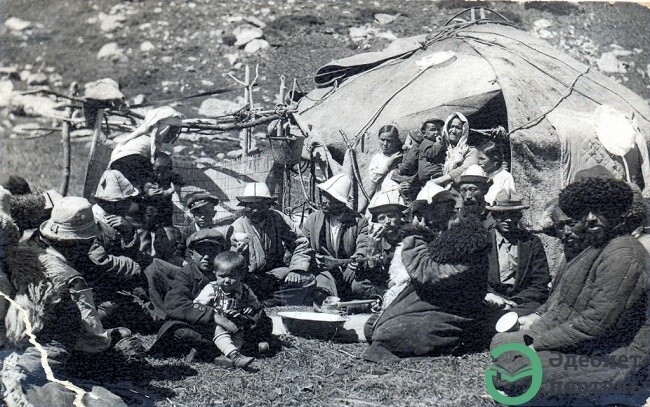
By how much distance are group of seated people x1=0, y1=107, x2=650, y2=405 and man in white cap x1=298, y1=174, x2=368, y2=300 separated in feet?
0.04

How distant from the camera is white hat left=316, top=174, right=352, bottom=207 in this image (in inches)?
235

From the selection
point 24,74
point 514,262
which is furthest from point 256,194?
point 24,74

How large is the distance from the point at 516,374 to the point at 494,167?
7.28 feet

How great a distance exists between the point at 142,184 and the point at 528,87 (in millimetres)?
3322

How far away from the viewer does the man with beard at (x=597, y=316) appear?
3.65 m

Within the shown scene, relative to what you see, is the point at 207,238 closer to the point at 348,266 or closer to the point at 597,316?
the point at 348,266

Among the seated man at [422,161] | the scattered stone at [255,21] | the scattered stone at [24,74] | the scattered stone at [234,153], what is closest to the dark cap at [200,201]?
the seated man at [422,161]

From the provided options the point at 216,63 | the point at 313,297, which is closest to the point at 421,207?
the point at 313,297

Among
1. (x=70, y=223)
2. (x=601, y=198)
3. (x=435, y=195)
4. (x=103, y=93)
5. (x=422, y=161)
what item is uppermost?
(x=601, y=198)

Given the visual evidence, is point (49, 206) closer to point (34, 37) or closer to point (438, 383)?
point (438, 383)

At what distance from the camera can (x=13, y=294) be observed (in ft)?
10.7

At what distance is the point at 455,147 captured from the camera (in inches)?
230

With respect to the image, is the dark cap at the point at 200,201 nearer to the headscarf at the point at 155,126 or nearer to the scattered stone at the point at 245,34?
the headscarf at the point at 155,126

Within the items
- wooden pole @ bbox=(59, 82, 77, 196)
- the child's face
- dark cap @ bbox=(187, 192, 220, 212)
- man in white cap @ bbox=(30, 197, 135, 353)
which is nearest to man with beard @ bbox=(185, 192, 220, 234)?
dark cap @ bbox=(187, 192, 220, 212)
